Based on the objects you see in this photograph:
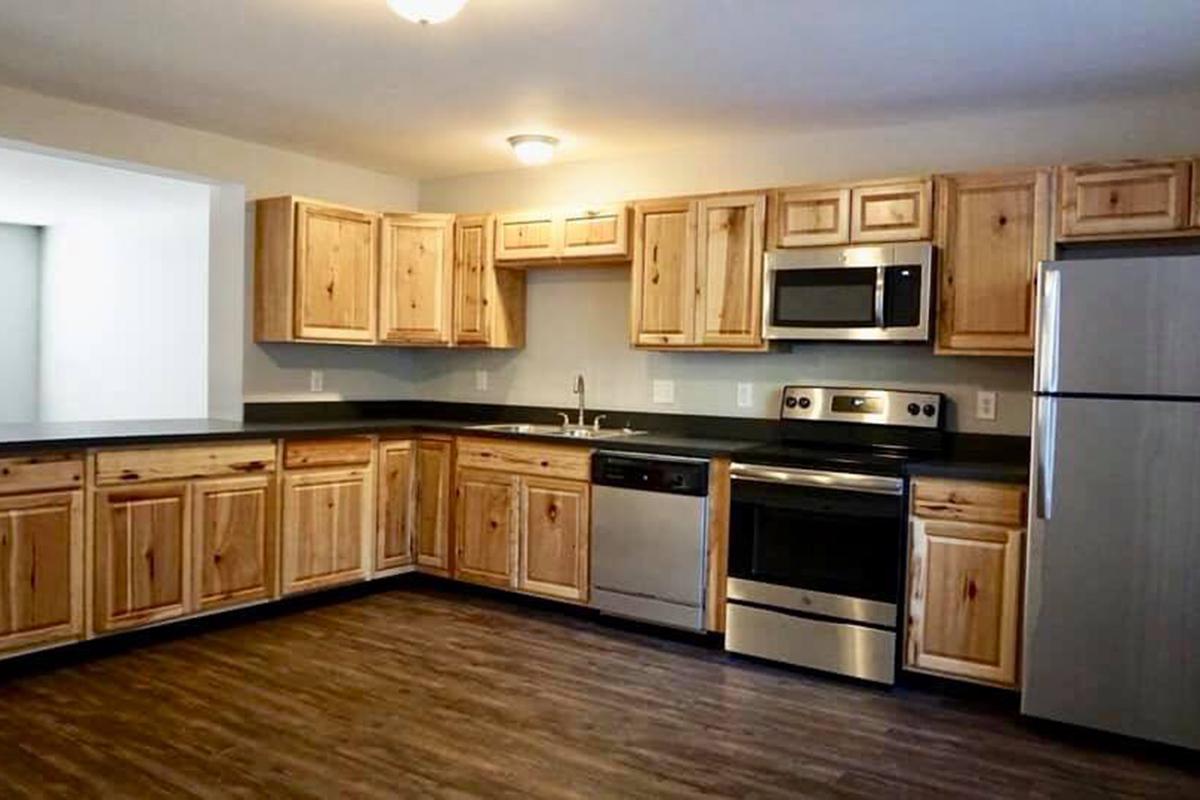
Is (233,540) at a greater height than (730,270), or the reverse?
(730,270)

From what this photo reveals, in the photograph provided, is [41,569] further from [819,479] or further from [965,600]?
[965,600]

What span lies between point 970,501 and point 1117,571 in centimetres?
→ 55

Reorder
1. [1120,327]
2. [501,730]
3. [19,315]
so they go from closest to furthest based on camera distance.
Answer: [1120,327] < [501,730] < [19,315]

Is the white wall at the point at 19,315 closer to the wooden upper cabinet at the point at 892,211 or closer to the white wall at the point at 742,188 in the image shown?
the white wall at the point at 742,188

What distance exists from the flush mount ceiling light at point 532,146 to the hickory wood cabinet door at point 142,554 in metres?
A: 2.20

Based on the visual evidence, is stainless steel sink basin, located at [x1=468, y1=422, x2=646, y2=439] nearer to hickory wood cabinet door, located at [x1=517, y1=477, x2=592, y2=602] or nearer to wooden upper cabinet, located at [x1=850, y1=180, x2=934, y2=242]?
hickory wood cabinet door, located at [x1=517, y1=477, x2=592, y2=602]

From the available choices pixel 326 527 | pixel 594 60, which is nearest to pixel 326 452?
pixel 326 527

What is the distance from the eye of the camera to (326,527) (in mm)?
4586

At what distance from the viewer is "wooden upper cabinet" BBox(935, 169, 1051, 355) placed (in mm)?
3535

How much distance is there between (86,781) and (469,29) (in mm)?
2598

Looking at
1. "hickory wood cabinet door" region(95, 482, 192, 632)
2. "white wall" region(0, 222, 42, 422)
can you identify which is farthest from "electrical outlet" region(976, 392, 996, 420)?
"white wall" region(0, 222, 42, 422)

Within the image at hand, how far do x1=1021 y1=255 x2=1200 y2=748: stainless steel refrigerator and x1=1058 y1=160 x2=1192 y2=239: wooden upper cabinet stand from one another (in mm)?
447

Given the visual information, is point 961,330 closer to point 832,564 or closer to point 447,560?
point 832,564

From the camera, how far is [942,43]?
308cm
